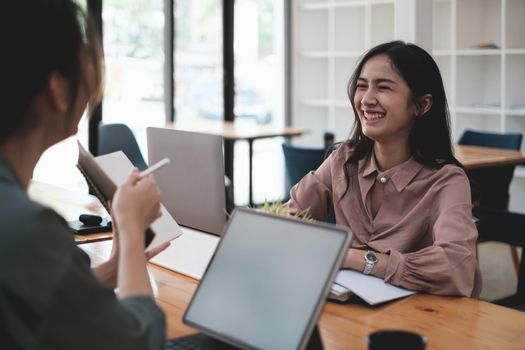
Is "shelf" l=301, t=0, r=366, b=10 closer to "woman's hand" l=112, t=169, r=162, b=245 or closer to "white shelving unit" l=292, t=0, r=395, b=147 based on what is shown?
"white shelving unit" l=292, t=0, r=395, b=147

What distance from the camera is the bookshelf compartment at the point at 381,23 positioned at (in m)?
→ 6.87

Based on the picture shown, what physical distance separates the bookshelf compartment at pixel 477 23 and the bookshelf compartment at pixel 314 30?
148cm

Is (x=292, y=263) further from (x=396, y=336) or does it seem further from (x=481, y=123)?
(x=481, y=123)

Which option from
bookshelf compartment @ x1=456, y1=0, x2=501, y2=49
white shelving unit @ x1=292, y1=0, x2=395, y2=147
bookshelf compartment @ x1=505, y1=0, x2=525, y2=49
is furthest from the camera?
white shelving unit @ x1=292, y1=0, x2=395, y2=147

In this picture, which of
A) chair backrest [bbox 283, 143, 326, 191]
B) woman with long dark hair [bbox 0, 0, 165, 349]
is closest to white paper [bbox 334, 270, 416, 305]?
woman with long dark hair [bbox 0, 0, 165, 349]

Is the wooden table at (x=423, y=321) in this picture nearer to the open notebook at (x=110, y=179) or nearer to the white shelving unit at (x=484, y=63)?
the open notebook at (x=110, y=179)

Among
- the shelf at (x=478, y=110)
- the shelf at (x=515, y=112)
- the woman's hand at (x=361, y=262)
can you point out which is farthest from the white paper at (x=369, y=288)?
the shelf at (x=478, y=110)

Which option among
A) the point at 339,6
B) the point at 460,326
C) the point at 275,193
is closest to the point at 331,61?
the point at 339,6

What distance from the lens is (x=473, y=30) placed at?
6.38 metres

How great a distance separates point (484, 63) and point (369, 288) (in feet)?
16.4

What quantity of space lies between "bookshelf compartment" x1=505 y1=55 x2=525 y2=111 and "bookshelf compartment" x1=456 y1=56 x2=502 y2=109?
9.8 inches

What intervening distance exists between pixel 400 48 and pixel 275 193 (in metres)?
5.25

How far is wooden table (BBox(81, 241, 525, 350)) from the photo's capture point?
1.53 metres

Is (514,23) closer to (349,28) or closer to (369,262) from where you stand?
(349,28)
